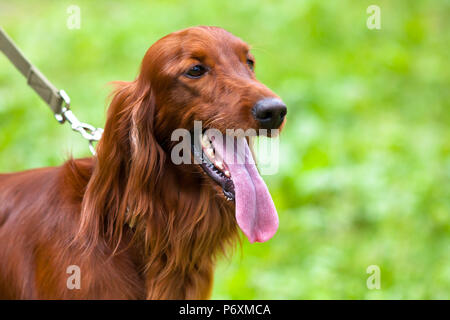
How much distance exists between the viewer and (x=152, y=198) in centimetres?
294

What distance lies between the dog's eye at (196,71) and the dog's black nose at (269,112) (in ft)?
1.15

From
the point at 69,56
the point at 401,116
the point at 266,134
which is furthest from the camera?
the point at 69,56

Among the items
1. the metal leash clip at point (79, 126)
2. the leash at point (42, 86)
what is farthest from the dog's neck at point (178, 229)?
the leash at point (42, 86)

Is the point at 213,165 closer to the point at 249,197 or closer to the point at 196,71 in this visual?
the point at 249,197

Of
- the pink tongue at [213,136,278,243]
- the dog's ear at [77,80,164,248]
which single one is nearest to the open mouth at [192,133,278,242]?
the pink tongue at [213,136,278,243]

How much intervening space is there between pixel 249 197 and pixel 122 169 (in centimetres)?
65

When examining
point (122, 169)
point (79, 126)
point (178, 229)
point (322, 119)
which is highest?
point (322, 119)

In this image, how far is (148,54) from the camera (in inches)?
117

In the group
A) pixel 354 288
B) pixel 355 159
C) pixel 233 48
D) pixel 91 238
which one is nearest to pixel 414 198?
pixel 355 159

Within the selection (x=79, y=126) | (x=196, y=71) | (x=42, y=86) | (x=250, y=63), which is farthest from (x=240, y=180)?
(x=42, y=86)

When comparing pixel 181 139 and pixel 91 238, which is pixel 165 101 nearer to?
pixel 181 139

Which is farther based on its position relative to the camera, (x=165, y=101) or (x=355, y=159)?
(x=355, y=159)

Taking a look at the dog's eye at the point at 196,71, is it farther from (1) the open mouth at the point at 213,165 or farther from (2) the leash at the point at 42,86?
(2) the leash at the point at 42,86
